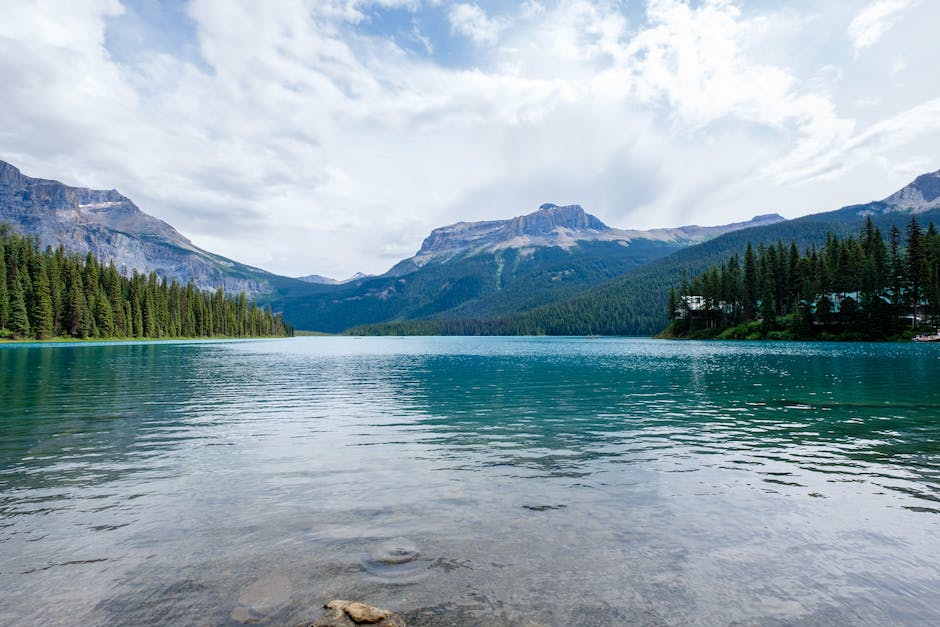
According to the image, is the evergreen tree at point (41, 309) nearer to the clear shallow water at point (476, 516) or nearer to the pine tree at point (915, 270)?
the clear shallow water at point (476, 516)

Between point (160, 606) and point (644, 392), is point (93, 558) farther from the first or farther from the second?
point (644, 392)

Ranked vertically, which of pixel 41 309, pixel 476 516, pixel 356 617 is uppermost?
pixel 41 309

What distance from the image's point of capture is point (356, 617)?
8328mm

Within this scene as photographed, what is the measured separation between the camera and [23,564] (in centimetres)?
1090

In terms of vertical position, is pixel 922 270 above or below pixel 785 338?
above

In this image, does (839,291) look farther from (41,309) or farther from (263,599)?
(41,309)

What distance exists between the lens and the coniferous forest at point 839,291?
131875 mm

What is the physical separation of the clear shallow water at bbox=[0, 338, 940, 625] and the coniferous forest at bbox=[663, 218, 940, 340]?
13188 cm

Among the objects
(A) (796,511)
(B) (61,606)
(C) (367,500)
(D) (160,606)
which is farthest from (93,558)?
(A) (796,511)

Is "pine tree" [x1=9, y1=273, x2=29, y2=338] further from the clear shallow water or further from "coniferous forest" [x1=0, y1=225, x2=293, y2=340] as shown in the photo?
the clear shallow water

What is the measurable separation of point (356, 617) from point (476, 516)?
6.07 meters

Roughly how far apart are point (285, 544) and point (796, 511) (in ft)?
47.1

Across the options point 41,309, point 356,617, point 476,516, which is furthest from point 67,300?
point 356,617

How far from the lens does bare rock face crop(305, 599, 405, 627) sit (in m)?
8.29
